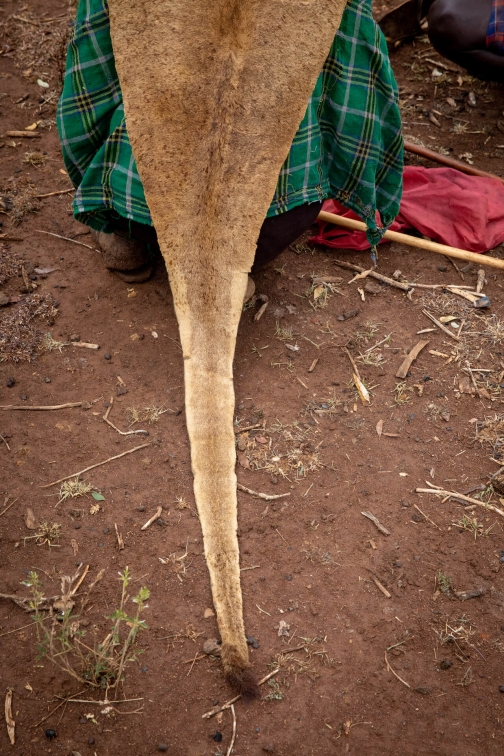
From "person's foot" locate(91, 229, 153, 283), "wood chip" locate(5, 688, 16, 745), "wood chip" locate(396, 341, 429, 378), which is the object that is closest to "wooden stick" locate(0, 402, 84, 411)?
"person's foot" locate(91, 229, 153, 283)

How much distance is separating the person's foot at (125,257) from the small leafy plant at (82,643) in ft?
4.52

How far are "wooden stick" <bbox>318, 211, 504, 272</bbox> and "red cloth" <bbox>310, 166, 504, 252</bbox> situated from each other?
10cm

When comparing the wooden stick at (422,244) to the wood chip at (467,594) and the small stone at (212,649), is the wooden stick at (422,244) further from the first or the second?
the small stone at (212,649)

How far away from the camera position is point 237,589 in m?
1.85

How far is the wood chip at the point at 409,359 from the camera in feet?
8.74

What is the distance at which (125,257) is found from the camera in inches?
109

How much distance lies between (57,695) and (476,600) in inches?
49.3

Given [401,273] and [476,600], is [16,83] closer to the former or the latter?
[401,273]

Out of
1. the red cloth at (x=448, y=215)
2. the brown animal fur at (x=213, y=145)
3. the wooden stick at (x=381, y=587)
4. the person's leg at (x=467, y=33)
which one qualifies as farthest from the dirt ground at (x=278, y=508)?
the person's leg at (x=467, y=33)

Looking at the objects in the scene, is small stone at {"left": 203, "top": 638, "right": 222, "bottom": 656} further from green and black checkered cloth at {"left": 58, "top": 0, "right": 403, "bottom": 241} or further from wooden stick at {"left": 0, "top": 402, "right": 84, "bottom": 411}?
green and black checkered cloth at {"left": 58, "top": 0, "right": 403, "bottom": 241}

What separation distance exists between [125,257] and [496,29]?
2.33 metres

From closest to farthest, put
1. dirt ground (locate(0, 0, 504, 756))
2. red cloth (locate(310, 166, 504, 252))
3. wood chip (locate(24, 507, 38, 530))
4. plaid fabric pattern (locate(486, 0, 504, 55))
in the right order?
dirt ground (locate(0, 0, 504, 756)) → wood chip (locate(24, 507, 38, 530)) → red cloth (locate(310, 166, 504, 252)) → plaid fabric pattern (locate(486, 0, 504, 55))

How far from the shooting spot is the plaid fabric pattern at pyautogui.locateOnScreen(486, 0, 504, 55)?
11.2ft

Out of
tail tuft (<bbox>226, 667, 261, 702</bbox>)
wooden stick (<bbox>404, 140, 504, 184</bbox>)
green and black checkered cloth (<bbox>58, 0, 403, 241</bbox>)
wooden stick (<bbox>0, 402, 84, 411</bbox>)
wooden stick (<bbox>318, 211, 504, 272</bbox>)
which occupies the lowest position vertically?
tail tuft (<bbox>226, 667, 261, 702</bbox>)
